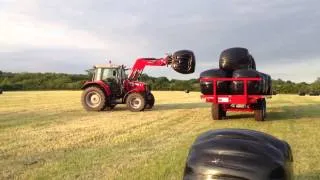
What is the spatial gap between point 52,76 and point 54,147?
57.5 meters

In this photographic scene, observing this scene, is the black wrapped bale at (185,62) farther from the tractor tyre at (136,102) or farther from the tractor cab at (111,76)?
the tractor cab at (111,76)

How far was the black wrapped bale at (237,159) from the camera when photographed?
3.57m

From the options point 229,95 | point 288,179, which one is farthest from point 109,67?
point 288,179

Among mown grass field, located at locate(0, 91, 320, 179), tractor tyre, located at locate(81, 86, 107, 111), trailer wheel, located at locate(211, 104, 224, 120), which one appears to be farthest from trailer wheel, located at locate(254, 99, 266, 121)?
tractor tyre, located at locate(81, 86, 107, 111)

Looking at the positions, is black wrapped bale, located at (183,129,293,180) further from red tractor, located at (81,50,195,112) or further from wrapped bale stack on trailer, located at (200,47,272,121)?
red tractor, located at (81,50,195,112)

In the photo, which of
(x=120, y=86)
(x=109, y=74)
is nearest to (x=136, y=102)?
(x=120, y=86)

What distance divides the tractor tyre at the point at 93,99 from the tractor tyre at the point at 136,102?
1.00 m

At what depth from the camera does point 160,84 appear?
59.9 metres

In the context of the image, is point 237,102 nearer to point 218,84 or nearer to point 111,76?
point 218,84

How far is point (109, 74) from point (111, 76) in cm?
11

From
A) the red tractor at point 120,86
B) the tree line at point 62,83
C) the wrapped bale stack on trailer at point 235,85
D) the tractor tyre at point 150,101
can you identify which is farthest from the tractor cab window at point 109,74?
the tree line at point 62,83

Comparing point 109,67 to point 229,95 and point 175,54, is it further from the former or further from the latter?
point 229,95

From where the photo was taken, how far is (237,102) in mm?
15406

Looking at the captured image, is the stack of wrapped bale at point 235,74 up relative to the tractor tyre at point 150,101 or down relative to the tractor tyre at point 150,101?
up
